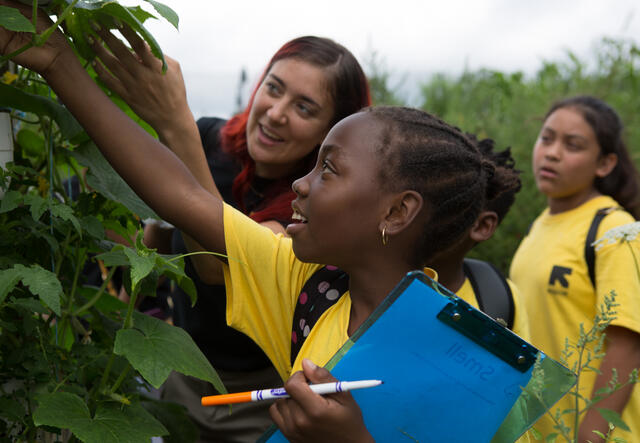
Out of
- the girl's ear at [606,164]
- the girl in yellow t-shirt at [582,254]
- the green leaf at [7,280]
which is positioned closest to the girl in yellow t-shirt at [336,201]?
the green leaf at [7,280]

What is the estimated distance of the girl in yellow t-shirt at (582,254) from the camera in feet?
8.65

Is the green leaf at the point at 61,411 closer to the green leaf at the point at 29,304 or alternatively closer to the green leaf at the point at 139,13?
the green leaf at the point at 29,304

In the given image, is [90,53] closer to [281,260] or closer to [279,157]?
[281,260]

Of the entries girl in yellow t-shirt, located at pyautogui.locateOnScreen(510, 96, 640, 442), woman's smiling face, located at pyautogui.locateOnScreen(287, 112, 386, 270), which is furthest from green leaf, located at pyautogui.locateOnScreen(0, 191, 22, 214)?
girl in yellow t-shirt, located at pyautogui.locateOnScreen(510, 96, 640, 442)

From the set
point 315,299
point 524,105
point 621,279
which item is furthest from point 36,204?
point 524,105

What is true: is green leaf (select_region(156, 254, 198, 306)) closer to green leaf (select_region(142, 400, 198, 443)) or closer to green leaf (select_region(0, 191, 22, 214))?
green leaf (select_region(0, 191, 22, 214))

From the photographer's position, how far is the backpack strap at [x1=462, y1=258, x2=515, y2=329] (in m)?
2.06

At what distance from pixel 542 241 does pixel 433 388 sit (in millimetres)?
2162

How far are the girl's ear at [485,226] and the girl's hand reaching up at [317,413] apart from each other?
1.14 m

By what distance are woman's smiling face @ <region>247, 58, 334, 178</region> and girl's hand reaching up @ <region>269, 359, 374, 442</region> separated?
124 centimetres

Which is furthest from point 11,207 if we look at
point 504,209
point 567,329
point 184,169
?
point 567,329

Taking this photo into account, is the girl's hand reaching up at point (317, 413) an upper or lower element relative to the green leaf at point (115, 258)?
lower

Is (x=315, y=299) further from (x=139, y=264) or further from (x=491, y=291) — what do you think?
(x=491, y=291)

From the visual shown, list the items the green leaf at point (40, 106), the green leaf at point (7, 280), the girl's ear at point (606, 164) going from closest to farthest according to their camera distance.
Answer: the green leaf at point (7, 280), the green leaf at point (40, 106), the girl's ear at point (606, 164)
